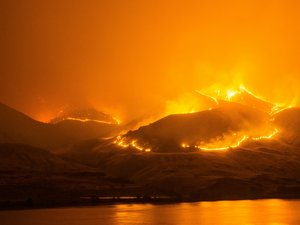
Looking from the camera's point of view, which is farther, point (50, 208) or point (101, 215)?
point (50, 208)

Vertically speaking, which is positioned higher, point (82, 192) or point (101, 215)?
point (82, 192)

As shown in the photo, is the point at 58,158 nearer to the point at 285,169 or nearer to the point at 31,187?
the point at 31,187

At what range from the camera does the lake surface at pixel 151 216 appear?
9044 centimetres

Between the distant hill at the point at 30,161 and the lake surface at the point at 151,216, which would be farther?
the distant hill at the point at 30,161

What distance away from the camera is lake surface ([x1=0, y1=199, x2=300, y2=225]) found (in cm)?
9044

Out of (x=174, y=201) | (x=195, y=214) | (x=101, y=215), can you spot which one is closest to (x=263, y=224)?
(x=195, y=214)

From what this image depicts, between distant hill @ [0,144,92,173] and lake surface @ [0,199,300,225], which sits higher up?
distant hill @ [0,144,92,173]

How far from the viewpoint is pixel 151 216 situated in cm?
9944

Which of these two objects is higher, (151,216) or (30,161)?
(30,161)

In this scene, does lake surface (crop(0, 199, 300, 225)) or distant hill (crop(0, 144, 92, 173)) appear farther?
distant hill (crop(0, 144, 92, 173))

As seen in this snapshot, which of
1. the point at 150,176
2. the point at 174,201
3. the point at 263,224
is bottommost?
the point at 263,224

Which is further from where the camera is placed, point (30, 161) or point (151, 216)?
point (30, 161)

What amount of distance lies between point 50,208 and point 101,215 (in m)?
21.9

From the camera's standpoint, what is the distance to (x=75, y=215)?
103375 mm
